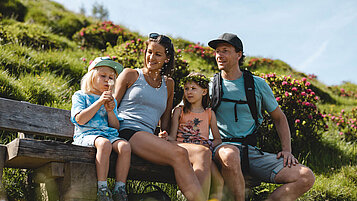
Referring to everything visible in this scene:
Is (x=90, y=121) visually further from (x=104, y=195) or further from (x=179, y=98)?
(x=179, y=98)

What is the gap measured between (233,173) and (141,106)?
1.13 meters

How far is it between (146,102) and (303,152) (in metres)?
3.91

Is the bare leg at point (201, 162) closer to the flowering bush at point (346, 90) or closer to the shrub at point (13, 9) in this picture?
the shrub at point (13, 9)

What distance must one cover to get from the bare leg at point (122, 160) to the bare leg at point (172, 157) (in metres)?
0.23

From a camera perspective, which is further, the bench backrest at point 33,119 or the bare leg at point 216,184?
the bare leg at point 216,184

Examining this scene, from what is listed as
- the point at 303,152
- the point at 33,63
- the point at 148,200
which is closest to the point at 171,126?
the point at 148,200

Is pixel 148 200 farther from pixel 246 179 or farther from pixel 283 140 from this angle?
pixel 283 140

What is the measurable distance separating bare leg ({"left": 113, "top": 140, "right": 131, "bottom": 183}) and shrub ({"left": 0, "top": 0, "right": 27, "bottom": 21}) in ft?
36.1

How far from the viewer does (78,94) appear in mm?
3293

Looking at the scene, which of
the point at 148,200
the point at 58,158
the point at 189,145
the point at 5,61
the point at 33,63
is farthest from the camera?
the point at 33,63

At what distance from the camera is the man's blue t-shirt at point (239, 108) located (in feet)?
13.0

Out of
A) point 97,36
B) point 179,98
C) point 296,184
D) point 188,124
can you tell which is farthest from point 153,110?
point 97,36

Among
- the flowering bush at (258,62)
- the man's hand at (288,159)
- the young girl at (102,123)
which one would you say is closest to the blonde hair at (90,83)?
the young girl at (102,123)

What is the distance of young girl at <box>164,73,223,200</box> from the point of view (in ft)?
11.0
